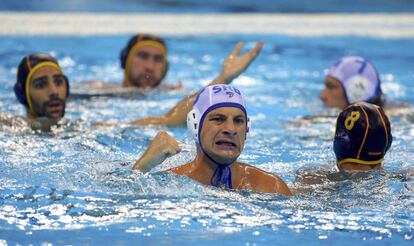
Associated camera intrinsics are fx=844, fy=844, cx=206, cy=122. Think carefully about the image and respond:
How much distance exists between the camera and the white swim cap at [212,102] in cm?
411

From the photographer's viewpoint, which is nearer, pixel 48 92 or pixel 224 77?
pixel 224 77

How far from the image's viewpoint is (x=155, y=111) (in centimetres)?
704

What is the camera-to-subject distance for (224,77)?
5.21m

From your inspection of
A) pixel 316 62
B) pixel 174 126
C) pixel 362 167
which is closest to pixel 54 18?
pixel 316 62

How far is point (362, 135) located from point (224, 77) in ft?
3.74

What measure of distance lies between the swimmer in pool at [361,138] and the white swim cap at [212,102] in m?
0.60

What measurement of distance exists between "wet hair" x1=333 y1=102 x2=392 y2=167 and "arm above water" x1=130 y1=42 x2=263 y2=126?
96 centimetres

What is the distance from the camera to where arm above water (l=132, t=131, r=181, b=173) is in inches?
151

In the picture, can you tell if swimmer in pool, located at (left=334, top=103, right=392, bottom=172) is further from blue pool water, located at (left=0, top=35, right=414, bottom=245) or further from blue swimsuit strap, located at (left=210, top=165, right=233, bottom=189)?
blue swimsuit strap, located at (left=210, top=165, right=233, bottom=189)

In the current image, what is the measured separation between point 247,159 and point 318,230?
157cm

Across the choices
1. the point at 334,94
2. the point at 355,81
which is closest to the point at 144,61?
the point at 334,94

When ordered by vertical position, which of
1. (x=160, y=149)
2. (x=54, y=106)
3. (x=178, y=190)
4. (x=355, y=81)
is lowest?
(x=178, y=190)

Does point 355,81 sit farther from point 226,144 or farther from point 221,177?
point 226,144

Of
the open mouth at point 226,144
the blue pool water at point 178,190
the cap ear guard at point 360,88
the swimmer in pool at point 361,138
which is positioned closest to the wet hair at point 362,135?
the swimmer in pool at point 361,138
